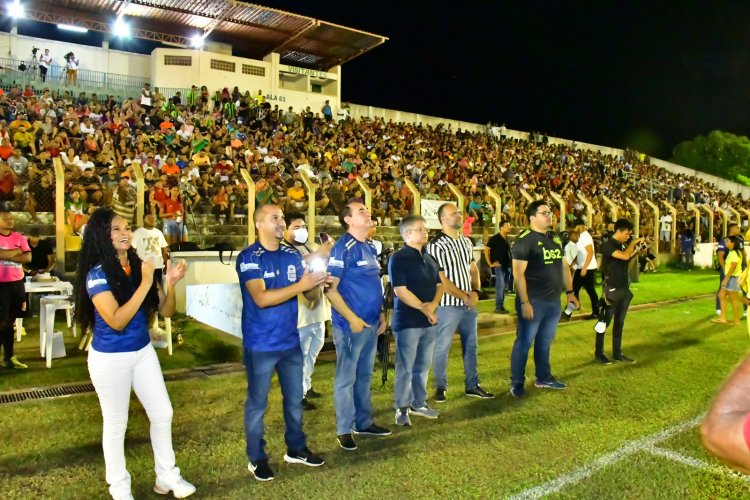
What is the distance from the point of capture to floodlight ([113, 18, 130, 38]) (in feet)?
76.5

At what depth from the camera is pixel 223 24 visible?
24438mm

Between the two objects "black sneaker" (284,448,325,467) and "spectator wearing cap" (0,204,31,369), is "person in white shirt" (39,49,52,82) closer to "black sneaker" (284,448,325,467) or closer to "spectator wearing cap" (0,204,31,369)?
"spectator wearing cap" (0,204,31,369)

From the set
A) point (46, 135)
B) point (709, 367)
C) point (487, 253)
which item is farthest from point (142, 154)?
point (709, 367)

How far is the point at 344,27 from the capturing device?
2548 centimetres

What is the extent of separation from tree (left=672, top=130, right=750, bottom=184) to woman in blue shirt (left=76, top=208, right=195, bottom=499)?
60.4 m

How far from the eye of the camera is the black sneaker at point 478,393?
19.2 ft

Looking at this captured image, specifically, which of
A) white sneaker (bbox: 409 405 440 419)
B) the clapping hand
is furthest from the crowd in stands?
the clapping hand

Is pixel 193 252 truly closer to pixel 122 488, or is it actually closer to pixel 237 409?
pixel 237 409

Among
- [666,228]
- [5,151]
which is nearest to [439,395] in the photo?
[5,151]

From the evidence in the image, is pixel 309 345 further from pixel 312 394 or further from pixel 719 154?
pixel 719 154

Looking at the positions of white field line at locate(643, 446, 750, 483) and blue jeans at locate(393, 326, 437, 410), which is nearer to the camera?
white field line at locate(643, 446, 750, 483)

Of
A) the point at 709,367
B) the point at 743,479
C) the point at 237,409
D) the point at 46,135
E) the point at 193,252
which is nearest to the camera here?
the point at 743,479

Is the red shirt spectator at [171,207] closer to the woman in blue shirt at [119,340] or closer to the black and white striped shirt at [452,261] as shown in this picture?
the black and white striped shirt at [452,261]

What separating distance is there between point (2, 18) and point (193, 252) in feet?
55.6
